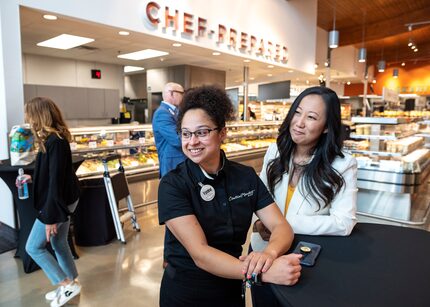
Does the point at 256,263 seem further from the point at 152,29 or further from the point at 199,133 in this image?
the point at 152,29

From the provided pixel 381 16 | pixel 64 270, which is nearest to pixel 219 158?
pixel 64 270

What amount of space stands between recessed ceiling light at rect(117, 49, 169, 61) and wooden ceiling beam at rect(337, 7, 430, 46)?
29.9ft

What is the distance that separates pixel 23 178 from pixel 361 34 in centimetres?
1318

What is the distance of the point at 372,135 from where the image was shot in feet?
15.0

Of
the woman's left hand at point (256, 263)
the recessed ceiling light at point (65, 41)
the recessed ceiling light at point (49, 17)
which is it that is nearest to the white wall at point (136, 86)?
the recessed ceiling light at point (65, 41)

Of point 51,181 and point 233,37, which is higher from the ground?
point 233,37

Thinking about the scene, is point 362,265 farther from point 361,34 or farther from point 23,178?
point 361,34

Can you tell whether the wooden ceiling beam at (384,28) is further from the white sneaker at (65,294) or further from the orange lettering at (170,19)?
the white sneaker at (65,294)

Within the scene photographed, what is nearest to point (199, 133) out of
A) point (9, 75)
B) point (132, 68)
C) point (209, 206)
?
point (209, 206)

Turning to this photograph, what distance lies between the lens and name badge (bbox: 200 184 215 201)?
124cm

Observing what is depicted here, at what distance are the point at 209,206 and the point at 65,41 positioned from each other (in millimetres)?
5887

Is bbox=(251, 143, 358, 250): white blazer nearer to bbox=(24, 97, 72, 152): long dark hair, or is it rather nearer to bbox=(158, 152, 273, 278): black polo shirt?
bbox=(158, 152, 273, 278): black polo shirt

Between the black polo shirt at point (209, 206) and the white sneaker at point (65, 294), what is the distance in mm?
1755

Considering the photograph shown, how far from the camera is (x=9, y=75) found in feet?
11.3
